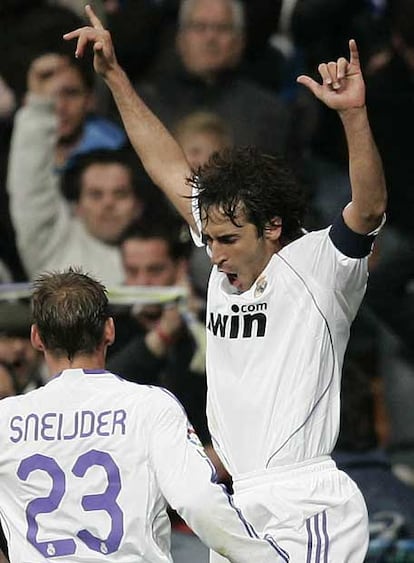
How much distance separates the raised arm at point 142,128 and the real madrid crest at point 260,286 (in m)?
0.62

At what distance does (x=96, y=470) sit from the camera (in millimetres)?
4500

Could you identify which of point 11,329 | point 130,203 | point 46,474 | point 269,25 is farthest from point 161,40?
point 46,474

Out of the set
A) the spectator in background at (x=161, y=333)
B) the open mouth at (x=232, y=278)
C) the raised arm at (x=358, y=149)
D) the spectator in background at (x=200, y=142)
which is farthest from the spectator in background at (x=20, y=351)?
the raised arm at (x=358, y=149)

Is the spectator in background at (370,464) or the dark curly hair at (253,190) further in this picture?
the spectator in background at (370,464)

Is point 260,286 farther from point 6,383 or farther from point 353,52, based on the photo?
point 6,383

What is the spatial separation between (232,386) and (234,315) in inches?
9.6

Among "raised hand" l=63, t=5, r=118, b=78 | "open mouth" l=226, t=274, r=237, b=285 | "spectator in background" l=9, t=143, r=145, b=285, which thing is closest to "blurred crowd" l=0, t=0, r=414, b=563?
"spectator in background" l=9, t=143, r=145, b=285

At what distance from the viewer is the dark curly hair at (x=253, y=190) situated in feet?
16.8

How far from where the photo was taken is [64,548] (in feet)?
14.8

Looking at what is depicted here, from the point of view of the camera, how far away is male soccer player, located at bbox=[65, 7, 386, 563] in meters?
4.98

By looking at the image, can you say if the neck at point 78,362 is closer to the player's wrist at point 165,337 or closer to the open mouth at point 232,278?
the open mouth at point 232,278

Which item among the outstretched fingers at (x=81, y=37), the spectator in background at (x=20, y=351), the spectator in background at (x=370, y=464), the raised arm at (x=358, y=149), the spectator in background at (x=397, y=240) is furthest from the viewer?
the spectator in background at (x=397, y=240)

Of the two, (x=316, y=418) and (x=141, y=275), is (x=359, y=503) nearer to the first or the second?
(x=316, y=418)

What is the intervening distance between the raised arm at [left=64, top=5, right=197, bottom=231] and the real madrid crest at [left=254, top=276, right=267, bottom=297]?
0.62 metres
